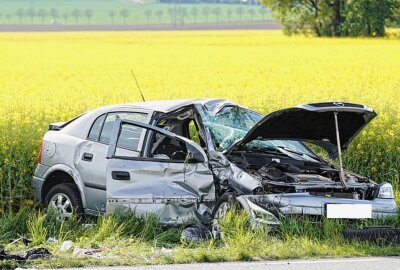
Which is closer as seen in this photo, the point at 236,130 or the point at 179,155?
the point at 179,155

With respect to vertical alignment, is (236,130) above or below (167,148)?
above

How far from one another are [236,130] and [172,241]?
5.14 feet

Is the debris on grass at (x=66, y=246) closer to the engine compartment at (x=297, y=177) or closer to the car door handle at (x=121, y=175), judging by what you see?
the car door handle at (x=121, y=175)

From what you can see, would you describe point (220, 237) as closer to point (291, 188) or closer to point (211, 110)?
point (291, 188)

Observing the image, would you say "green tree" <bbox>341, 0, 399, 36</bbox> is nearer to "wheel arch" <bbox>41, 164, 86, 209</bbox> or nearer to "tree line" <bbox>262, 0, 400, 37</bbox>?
"tree line" <bbox>262, 0, 400, 37</bbox>

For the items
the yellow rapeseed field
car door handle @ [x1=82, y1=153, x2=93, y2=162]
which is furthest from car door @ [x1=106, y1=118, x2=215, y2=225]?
the yellow rapeseed field

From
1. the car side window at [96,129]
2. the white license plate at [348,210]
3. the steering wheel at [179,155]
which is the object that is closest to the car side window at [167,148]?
the steering wheel at [179,155]

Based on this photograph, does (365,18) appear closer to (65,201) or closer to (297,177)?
(65,201)

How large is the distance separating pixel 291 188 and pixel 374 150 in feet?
13.9

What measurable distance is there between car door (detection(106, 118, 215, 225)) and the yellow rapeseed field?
2.49 metres

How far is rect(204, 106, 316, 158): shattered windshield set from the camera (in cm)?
1156

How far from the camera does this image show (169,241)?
10.9 metres

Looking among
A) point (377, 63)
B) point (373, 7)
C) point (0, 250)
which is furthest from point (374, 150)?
point (373, 7)

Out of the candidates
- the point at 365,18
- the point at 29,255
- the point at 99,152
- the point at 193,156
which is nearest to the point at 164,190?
the point at 193,156
